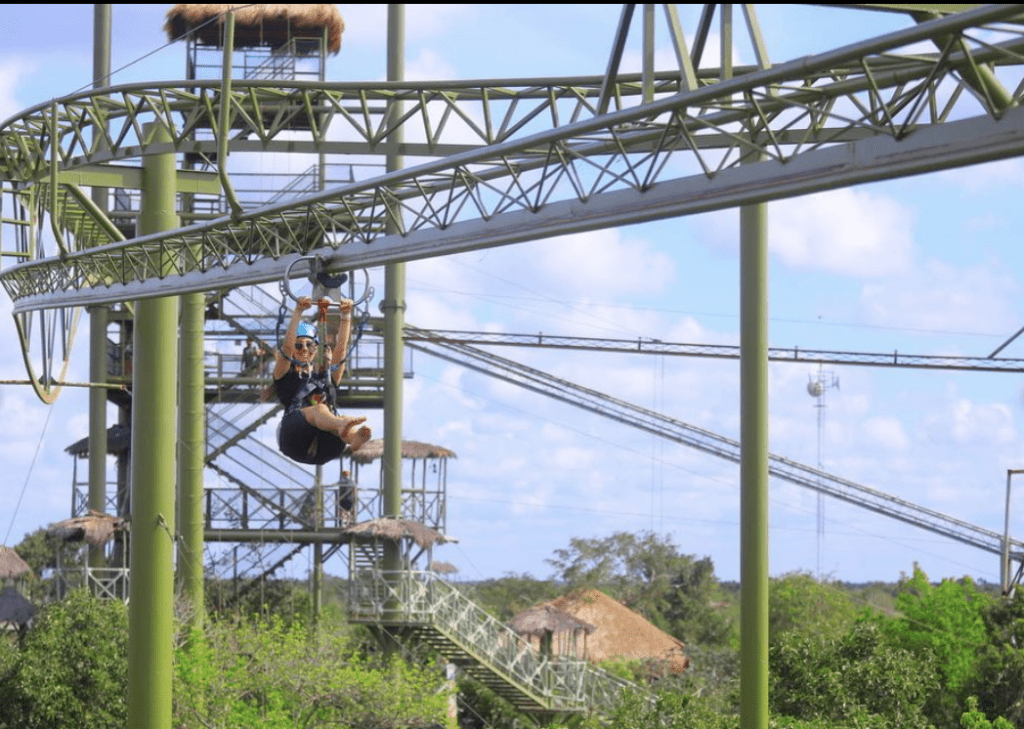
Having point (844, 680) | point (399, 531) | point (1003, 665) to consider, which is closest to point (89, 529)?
point (399, 531)

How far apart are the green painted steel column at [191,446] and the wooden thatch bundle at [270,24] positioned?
1062cm

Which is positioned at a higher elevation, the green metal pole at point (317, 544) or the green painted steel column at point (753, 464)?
the green painted steel column at point (753, 464)

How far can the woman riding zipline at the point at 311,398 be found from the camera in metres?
12.2

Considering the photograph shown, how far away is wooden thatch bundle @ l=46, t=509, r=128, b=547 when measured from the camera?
30.1m

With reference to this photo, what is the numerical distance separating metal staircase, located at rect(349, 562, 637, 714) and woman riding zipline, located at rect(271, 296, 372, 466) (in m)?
17.6

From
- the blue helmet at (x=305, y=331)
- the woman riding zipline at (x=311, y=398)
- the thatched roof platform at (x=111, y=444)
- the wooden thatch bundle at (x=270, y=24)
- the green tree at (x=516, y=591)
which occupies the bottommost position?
the green tree at (x=516, y=591)

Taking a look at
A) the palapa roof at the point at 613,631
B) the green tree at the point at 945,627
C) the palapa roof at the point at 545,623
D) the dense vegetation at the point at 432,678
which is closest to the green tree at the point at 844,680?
the dense vegetation at the point at 432,678

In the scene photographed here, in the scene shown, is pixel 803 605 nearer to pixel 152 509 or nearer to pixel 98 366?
pixel 98 366

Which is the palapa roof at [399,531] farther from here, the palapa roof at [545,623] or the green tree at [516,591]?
the green tree at [516,591]

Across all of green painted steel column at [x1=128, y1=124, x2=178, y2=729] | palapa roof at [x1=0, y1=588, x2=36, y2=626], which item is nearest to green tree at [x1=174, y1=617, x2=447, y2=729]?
green painted steel column at [x1=128, y1=124, x2=178, y2=729]

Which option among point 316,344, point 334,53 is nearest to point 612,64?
point 316,344

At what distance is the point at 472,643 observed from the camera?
30.3 m

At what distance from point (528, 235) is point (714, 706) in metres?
15.6

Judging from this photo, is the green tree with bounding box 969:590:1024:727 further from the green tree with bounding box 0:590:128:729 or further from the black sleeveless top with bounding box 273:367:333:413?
the black sleeveless top with bounding box 273:367:333:413
